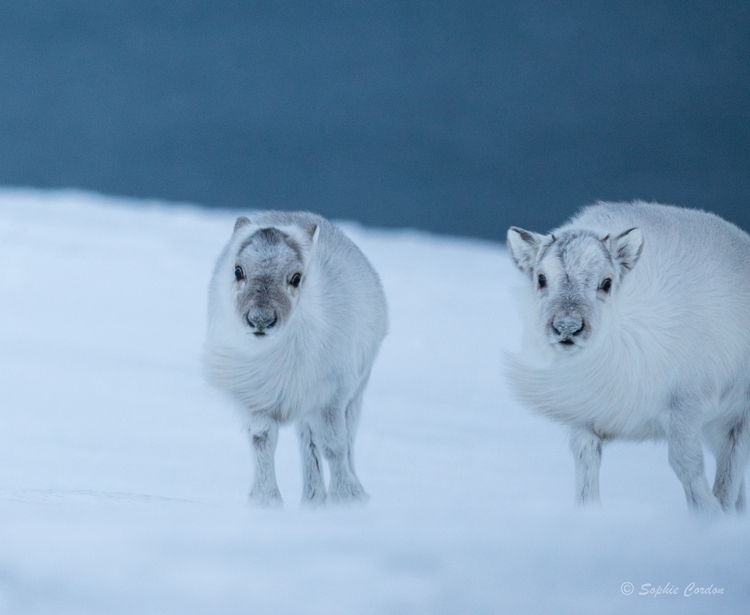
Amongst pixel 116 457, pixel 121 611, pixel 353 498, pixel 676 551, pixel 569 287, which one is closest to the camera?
pixel 121 611

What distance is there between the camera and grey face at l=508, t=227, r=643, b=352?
2.21 metres

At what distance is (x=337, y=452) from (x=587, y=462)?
0.69m

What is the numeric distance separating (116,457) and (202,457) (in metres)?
0.28

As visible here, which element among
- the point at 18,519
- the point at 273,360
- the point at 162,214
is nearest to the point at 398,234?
the point at 162,214

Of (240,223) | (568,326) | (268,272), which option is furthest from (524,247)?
(240,223)

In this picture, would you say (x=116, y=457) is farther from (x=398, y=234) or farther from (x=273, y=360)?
(x=398, y=234)

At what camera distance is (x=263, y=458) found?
2611 mm

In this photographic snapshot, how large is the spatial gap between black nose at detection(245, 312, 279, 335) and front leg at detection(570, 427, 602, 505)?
879mm

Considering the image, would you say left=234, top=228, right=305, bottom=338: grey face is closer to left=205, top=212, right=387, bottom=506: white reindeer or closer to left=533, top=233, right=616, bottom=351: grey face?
left=205, top=212, right=387, bottom=506: white reindeer

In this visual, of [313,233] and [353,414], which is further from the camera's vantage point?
[353,414]

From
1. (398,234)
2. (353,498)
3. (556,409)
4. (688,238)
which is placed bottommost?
(353,498)

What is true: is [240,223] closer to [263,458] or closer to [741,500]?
[263,458]

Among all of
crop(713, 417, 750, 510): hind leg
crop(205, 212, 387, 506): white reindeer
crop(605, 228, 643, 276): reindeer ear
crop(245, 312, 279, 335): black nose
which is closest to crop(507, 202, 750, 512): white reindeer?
crop(605, 228, 643, 276): reindeer ear

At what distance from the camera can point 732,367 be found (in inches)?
101
